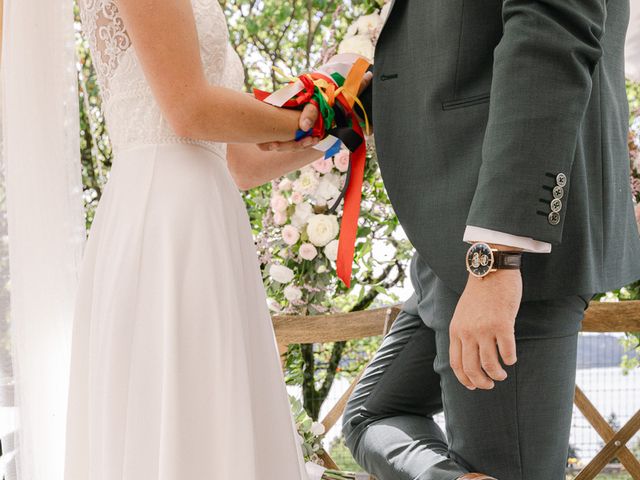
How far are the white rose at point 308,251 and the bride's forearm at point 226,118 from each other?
1.10 m

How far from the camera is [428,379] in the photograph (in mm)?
1470

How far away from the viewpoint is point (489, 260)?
1039mm

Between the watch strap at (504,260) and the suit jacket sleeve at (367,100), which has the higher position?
the suit jacket sleeve at (367,100)

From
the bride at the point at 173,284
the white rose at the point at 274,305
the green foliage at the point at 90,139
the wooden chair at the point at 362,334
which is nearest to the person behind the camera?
the bride at the point at 173,284

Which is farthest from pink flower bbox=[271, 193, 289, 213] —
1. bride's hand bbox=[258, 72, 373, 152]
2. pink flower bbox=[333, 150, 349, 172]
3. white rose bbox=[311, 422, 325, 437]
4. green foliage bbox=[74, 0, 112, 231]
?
green foliage bbox=[74, 0, 112, 231]

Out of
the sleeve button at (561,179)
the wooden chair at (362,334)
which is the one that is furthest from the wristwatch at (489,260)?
the wooden chair at (362,334)

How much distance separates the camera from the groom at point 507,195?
1035 mm

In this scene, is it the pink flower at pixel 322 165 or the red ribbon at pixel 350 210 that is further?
the pink flower at pixel 322 165

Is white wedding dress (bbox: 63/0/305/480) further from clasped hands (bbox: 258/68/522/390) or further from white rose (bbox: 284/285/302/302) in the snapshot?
white rose (bbox: 284/285/302/302)

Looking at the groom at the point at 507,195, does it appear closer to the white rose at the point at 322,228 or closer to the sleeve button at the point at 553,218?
the sleeve button at the point at 553,218

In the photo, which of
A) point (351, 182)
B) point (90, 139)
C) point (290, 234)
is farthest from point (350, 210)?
point (90, 139)

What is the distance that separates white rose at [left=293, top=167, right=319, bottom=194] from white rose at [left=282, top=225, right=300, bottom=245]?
136 mm

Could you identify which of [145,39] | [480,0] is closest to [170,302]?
[145,39]

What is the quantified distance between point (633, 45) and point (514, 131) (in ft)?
4.73
